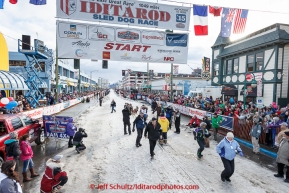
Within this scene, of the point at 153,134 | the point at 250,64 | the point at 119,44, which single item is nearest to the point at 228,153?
the point at 153,134

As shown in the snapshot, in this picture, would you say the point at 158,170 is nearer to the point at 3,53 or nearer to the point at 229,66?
the point at 229,66

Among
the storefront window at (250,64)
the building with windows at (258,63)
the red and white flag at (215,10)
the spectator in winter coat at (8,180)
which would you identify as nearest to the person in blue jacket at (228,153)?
the spectator in winter coat at (8,180)

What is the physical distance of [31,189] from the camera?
5.11 metres

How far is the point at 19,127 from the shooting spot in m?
7.46

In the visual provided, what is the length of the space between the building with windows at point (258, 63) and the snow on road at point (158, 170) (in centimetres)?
883

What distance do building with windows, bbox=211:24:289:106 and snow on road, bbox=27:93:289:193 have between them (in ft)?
29.0

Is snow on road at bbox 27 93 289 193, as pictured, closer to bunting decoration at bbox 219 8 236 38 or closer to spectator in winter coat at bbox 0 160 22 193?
spectator in winter coat at bbox 0 160 22 193

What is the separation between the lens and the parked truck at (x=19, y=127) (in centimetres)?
639

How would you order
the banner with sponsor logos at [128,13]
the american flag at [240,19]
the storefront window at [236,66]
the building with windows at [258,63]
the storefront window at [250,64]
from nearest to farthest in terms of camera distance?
the banner with sponsor logos at [128,13], the american flag at [240,19], the building with windows at [258,63], the storefront window at [250,64], the storefront window at [236,66]

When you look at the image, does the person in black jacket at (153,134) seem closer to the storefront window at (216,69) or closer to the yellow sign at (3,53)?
the storefront window at (216,69)

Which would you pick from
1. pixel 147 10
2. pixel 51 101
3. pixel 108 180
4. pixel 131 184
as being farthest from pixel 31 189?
pixel 51 101

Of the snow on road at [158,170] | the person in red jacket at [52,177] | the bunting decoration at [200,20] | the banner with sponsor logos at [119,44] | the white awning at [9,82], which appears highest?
the bunting decoration at [200,20]

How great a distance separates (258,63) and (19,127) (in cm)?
2060

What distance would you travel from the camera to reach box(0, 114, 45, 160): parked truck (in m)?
6.39
